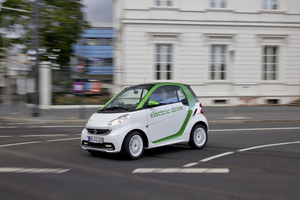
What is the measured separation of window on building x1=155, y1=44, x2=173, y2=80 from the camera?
22.4 meters

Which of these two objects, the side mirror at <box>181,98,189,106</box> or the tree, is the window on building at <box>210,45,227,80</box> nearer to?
the tree

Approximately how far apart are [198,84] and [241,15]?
590 cm

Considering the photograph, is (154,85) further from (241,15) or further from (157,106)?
(241,15)

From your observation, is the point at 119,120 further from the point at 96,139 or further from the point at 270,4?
the point at 270,4

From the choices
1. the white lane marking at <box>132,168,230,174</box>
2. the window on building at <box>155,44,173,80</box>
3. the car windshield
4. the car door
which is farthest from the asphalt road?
the window on building at <box>155,44,173,80</box>

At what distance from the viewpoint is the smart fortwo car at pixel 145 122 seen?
617cm

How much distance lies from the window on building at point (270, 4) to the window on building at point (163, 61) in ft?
24.9

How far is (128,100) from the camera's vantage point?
677cm

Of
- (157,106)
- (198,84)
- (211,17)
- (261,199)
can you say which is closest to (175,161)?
(157,106)

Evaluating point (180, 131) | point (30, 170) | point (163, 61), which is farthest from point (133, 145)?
point (163, 61)

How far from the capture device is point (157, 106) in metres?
6.80

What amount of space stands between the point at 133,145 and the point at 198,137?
2.04 metres

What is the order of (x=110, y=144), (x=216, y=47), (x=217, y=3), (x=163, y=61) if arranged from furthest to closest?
(x=216, y=47)
(x=217, y=3)
(x=163, y=61)
(x=110, y=144)

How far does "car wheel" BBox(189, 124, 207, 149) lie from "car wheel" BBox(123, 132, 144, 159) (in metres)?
1.58
